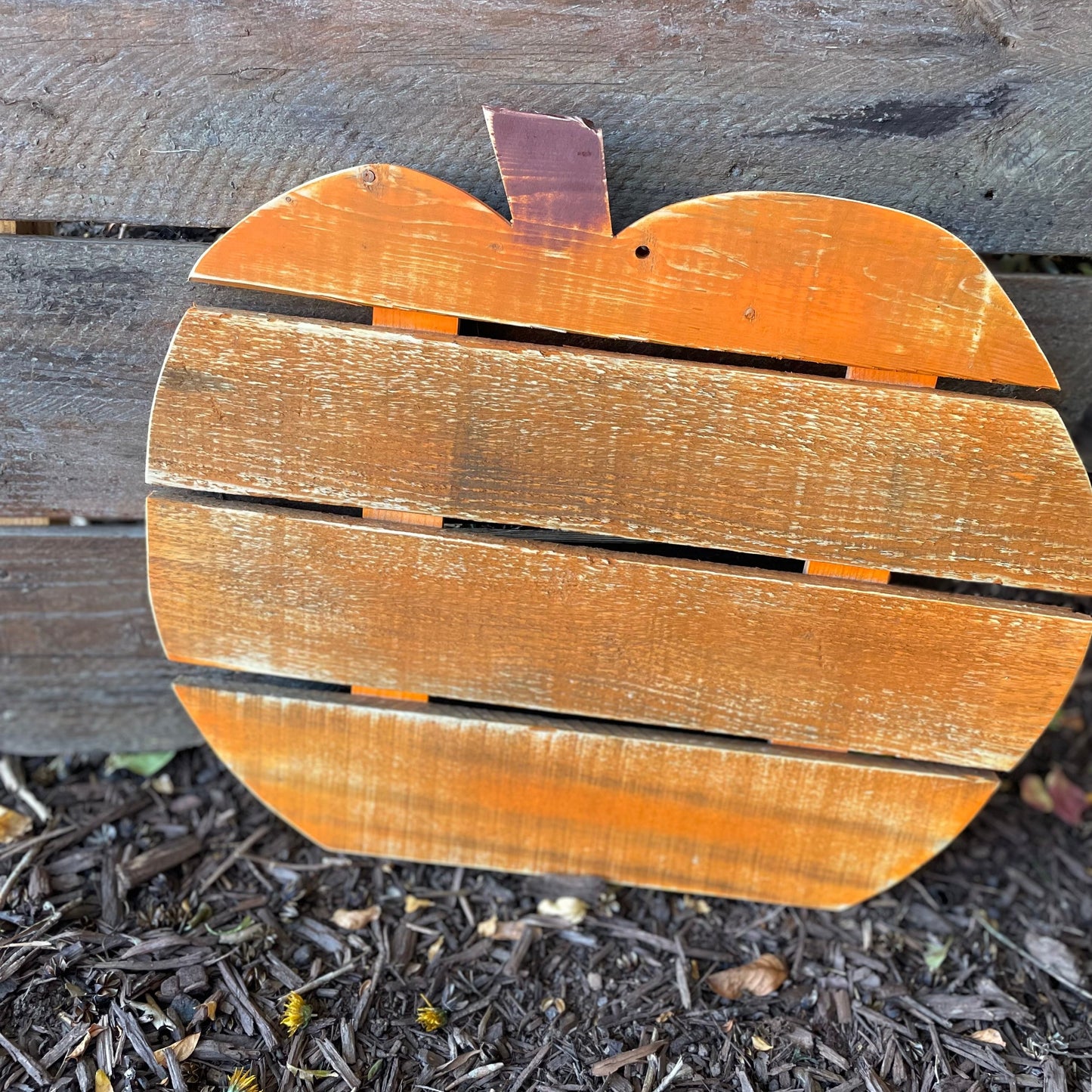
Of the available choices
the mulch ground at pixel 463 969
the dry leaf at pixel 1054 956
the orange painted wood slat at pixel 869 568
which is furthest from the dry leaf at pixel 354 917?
the dry leaf at pixel 1054 956

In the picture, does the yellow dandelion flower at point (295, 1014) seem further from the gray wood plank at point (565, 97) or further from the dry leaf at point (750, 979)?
the gray wood plank at point (565, 97)

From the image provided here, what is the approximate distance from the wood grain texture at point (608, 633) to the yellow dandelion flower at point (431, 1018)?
51cm

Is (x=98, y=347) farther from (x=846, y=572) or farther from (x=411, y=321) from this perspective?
(x=846, y=572)

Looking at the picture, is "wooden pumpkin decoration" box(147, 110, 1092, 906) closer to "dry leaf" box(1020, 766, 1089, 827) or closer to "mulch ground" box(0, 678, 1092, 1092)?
"mulch ground" box(0, 678, 1092, 1092)

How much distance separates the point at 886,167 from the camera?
1.45 m

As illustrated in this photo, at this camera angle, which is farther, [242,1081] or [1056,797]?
[1056,797]

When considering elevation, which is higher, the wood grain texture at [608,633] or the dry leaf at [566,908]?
the wood grain texture at [608,633]

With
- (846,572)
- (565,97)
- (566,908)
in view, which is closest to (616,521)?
(846,572)

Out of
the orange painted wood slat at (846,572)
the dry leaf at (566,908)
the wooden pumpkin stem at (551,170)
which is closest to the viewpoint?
the wooden pumpkin stem at (551,170)

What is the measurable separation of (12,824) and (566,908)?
105cm

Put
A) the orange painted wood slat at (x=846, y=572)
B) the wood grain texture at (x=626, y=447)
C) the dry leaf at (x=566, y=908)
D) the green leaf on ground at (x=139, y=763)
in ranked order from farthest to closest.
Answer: the green leaf on ground at (x=139, y=763)
the dry leaf at (x=566, y=908)
the orange painted wood slat at (x=846, y=572)
the wood grain texture at (x=626, y=447)

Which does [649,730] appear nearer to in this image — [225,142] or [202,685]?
[202,685]

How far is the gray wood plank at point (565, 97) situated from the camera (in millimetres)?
1378

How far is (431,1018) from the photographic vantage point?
60.5 inches
